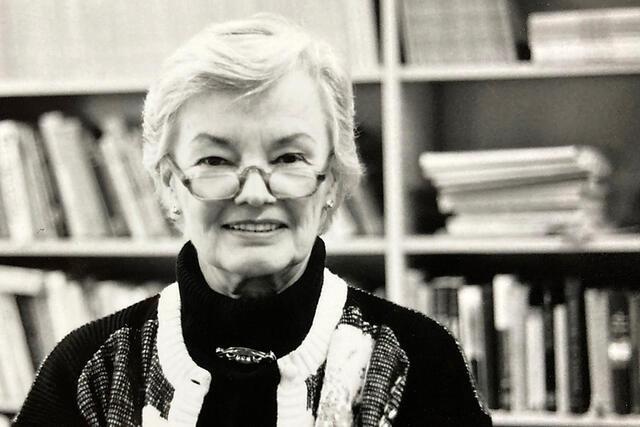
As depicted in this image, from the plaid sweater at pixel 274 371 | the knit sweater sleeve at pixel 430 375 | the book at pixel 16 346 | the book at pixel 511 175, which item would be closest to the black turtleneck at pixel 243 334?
the plaid sweater at pixel 274 371

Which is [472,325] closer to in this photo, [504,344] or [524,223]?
[504,344]

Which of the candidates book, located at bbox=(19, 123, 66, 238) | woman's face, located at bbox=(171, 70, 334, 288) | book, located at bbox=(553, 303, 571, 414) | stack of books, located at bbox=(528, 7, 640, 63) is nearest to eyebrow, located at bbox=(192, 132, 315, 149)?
woman's face, located at bbox=(171, 70, 334, 288)

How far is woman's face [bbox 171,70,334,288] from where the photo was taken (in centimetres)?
106

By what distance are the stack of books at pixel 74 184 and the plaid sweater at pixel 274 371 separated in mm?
905

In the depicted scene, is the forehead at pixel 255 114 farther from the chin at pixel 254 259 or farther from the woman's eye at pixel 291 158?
the chin at pixel 254 259

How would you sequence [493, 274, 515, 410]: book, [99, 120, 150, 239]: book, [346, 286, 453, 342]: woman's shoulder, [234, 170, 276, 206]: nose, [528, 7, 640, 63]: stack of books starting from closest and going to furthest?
[234, 170, 276, 206]: nose < [346, 286, 453, 342]: woman's shoulder < [528, 7, 640, 63]: stack of books < [493, 274, 515, 410]: book < [99, 120, 150, 239]: book

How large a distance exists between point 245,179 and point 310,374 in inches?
10.9

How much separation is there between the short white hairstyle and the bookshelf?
78 cm

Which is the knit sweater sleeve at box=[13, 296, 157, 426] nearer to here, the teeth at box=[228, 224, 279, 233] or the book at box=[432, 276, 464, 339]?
the teeth at box=[228, 224, 279, 233]

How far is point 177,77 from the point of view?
1083 millimetres

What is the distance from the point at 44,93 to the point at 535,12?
1271 mm

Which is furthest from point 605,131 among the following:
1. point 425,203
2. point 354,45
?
point 354,45

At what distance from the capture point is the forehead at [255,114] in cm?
106

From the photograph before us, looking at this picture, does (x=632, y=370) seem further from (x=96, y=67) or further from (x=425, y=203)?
(x=96, y=67)
